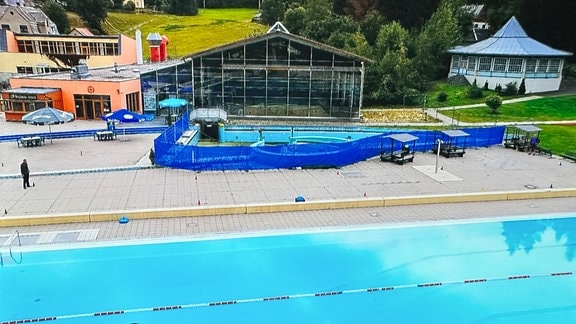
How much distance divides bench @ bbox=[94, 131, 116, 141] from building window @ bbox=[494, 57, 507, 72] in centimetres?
3647

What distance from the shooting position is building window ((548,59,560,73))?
43.2 m

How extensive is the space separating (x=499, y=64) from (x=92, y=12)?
6543 cm

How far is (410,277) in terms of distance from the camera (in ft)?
40.5

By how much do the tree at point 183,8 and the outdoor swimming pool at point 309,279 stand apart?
94.8 meters

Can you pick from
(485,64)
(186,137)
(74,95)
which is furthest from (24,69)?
(485,64)

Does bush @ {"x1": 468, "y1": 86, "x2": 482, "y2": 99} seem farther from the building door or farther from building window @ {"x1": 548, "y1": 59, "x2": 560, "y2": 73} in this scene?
the building door

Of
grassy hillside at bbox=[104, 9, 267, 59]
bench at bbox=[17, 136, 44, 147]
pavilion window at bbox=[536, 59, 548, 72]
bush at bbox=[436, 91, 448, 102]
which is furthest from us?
grassy hillside at bbox=[104, 9, 267, 59]

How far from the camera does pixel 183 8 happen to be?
3910 inches

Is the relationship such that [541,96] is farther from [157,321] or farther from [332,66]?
[157,321]

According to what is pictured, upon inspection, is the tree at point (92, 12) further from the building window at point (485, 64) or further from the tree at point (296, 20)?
the building window at point (485, 64)

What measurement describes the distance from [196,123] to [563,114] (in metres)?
28.1

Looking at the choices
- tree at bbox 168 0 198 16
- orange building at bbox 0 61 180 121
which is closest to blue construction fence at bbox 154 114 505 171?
orange building at bbox 0 61 180 121

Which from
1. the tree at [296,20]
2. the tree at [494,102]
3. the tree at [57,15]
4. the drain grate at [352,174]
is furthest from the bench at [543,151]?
the tree at [57,15]

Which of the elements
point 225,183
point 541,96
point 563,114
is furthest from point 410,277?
point 541,96
